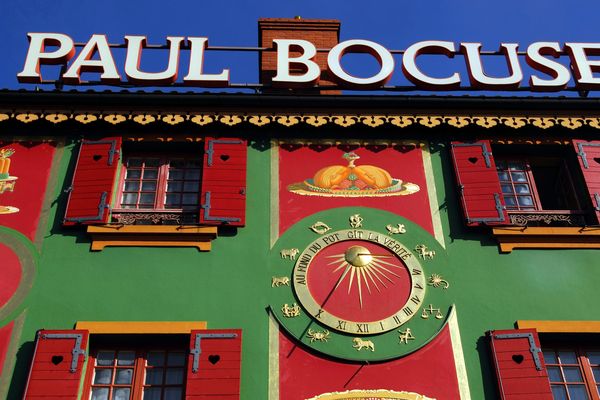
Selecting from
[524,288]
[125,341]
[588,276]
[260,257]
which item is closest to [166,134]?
[260,257]

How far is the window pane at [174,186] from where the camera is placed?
42.0 ft

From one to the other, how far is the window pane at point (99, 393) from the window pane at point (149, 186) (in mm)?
3705

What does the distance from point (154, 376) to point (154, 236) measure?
2.24 metres

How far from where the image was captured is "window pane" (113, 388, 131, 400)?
33.6 feet

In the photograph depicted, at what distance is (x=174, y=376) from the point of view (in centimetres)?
1048

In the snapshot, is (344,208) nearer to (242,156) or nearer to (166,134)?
(242,156)

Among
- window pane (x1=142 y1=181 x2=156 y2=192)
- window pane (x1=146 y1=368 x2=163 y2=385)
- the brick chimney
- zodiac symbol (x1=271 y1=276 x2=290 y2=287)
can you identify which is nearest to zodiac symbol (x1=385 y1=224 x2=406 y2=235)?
zodiac symbol (x1=271 y1=276 x2=290 y2=287)

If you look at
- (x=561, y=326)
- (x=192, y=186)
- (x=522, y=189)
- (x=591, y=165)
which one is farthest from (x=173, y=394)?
(x=591, y=165)

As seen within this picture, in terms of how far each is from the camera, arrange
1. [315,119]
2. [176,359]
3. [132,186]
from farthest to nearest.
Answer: [315,119]
[132,186]
[176,359]

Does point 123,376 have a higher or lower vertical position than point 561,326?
lower

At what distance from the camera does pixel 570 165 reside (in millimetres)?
13242

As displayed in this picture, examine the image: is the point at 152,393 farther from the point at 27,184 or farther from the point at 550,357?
the point at 550,357

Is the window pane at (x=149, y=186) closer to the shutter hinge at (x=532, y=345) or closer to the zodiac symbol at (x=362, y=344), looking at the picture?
the zodiac symbol at (x=362, y=344)

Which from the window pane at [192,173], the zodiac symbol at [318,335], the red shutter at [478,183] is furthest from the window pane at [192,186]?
the red shutter at [478,183]
